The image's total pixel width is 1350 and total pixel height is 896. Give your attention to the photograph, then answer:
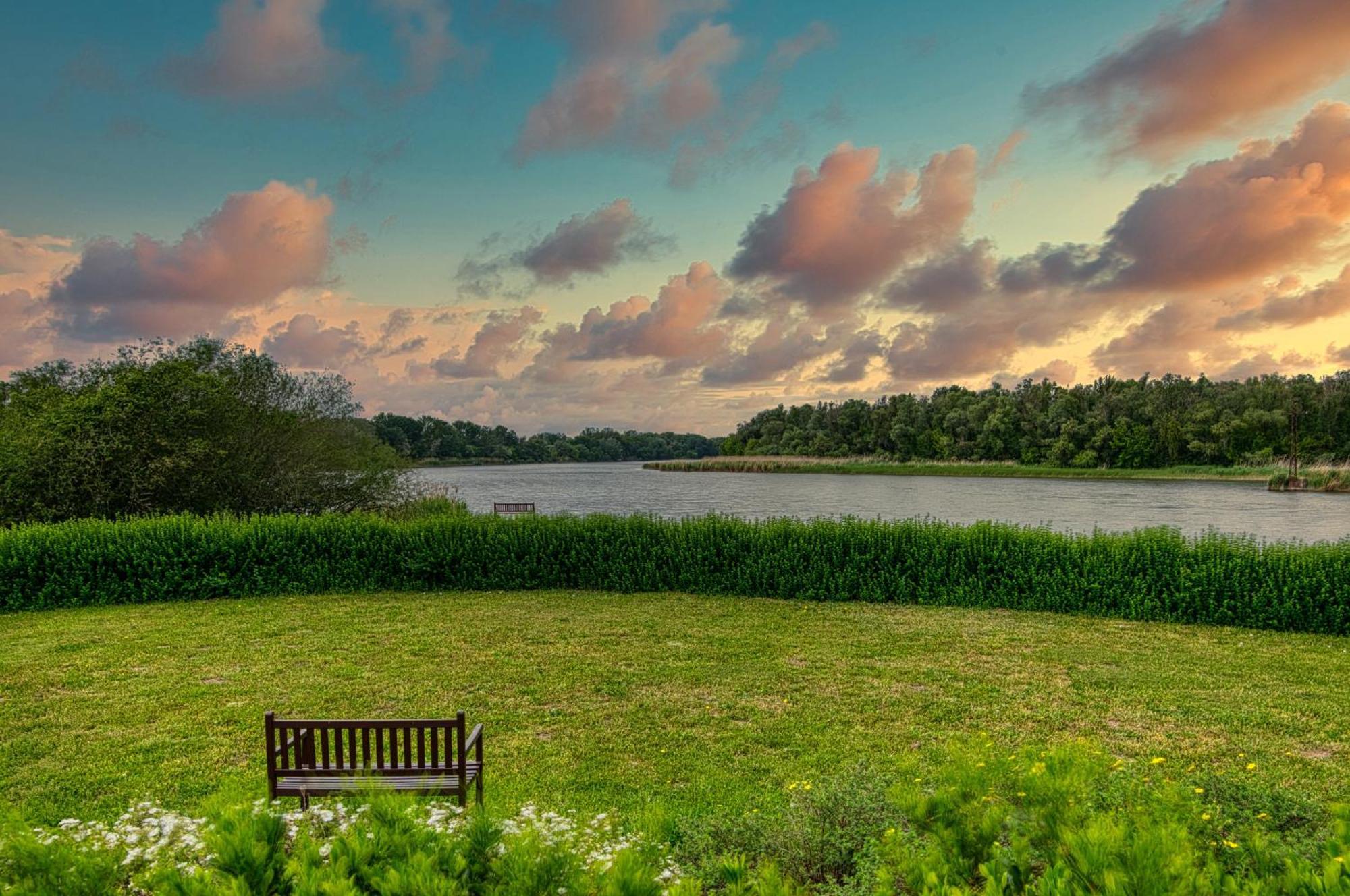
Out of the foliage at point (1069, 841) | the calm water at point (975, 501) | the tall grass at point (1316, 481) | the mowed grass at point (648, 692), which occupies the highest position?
the foliage at point (1069, 841)

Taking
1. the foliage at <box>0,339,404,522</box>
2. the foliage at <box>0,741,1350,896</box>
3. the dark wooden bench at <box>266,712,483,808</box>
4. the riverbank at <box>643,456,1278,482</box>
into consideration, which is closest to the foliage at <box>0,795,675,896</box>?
the foliage at <box>0,741,1350,896</box>

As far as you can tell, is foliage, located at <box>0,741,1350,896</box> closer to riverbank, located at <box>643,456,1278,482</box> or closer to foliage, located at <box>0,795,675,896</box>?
foliage, located at <box>0,795,675,896</box>

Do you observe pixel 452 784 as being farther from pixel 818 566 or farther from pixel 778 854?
pixel 818 566

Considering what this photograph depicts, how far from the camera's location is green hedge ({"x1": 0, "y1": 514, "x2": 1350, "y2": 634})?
41.4ft

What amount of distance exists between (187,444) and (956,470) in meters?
65.6

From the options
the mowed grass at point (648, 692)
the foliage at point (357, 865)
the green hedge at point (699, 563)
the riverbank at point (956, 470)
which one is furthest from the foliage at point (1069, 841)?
the riverbank at point (956, 470)

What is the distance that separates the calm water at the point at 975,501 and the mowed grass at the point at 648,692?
333 inches

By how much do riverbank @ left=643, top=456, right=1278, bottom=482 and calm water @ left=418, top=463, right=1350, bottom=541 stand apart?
4454mm

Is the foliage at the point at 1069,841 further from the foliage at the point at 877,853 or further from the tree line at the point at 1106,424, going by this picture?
the tree line at the point at 1106,424

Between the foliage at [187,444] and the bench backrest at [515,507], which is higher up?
the foliage at [187,444]

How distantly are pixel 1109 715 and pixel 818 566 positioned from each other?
705 centimetres

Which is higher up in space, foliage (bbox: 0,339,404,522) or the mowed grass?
foliage (bbox: 0,339,404,522)

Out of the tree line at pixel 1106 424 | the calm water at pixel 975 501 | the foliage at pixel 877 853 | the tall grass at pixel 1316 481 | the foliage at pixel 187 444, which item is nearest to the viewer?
the foliage at pixel 877 853

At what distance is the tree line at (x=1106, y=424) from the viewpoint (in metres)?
61.8
